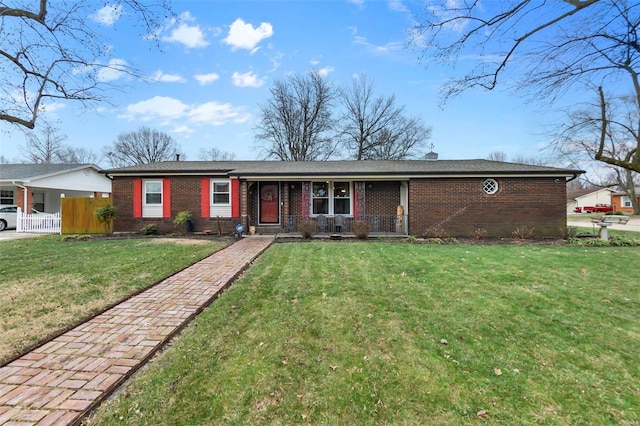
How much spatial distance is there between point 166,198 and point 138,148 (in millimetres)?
37521

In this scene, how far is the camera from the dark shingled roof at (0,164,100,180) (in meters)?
18.1

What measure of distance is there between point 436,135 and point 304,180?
2437cm

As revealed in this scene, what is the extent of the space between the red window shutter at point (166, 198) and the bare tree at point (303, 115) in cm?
1823

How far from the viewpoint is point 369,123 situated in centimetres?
3078

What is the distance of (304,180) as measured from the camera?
13.3m

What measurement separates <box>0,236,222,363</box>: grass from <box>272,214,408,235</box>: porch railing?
4.14 meters

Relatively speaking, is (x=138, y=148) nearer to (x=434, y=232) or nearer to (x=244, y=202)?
(x=244, y=202)

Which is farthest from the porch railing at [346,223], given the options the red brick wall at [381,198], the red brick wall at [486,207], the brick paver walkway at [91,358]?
the brick paver walkway at [91,358]

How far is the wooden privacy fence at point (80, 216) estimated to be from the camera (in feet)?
46.0

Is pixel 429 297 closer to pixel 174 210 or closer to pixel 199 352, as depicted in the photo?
pixel 199 352

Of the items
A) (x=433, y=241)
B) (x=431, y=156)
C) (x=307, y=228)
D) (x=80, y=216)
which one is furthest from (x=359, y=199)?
(x=80, y=216)

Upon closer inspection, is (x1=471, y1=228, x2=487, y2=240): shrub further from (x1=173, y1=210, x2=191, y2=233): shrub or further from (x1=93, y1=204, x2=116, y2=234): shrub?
(x1=93, y1=204, x2=116, y2=234): shrub

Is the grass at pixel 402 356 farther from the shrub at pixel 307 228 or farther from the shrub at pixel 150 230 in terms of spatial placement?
the shrub at pixel 150 230

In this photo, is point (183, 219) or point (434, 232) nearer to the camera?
point (434, 232)
